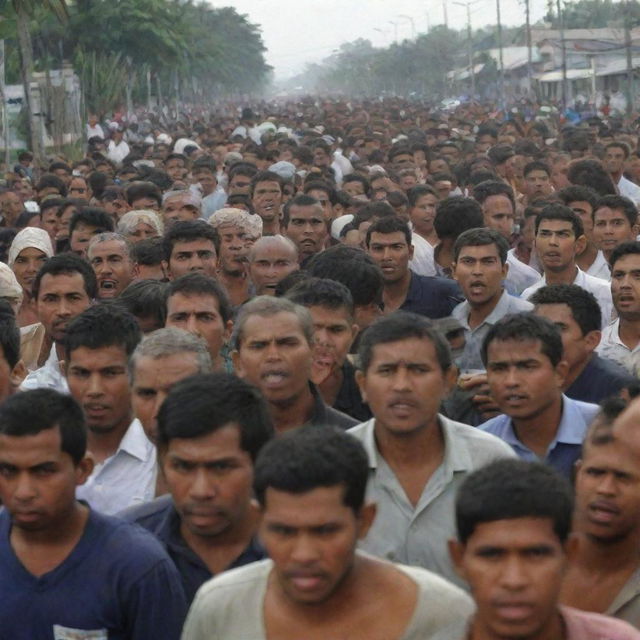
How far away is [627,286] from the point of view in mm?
7371

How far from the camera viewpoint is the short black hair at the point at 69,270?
743cm

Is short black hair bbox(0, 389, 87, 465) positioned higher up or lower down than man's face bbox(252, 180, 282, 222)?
higher up

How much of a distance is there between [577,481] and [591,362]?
2067 millimetres

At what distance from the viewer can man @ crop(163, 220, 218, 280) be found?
8.53 metres

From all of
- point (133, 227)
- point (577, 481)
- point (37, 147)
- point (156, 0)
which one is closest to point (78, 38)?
point (156, 0)

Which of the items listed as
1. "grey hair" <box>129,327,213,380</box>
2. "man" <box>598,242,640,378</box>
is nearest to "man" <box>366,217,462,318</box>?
"man" <box>598,242,640,378</box>

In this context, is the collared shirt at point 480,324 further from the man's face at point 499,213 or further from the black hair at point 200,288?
the man's face at point 499,213

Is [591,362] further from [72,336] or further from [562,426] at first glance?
[72,336]

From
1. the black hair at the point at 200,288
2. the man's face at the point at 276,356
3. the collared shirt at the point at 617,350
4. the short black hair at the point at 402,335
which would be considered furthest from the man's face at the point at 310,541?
the collared shirt at the point at 617,350

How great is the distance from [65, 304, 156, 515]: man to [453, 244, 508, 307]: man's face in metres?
2.31

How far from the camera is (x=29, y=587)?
3893 millimetres

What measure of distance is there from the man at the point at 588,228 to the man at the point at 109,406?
4.51 metres

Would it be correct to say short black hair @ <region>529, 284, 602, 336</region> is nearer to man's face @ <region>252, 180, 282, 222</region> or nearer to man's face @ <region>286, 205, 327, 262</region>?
man's face @ <region>286, 205, 327, 262</region>

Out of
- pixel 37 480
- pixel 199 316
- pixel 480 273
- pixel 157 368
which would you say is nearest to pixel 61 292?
pixel 199 316
